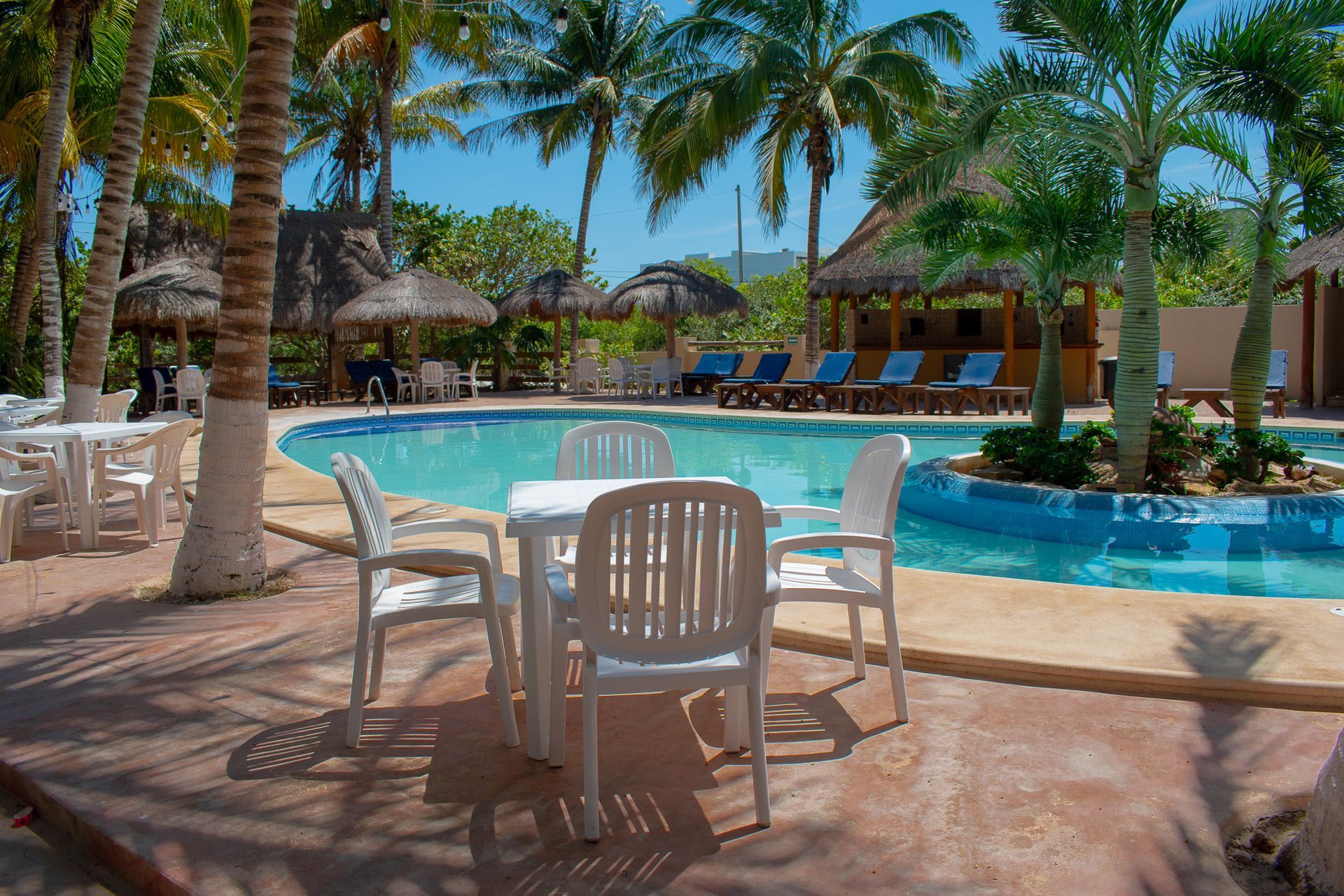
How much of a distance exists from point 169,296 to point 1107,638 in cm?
1637

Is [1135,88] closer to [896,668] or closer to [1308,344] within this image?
[896,668]

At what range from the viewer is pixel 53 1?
843 centimetres

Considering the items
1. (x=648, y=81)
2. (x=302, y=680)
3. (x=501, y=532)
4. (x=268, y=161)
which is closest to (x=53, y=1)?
(x=268, y=161)

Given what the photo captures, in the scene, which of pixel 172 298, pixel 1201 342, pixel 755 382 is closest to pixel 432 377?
pixel 172 298

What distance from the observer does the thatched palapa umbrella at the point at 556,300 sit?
19453mm

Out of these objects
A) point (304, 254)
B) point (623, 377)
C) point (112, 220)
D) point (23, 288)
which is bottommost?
point (623, 377)

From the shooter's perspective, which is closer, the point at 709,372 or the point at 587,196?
the point at 709,372

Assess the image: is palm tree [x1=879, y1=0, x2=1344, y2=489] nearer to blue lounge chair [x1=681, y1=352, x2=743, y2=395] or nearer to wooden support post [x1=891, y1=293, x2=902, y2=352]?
wooden support post [x1=891, y1=293, x2=902, y2=352]

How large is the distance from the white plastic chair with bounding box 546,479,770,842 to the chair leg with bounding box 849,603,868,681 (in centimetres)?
94

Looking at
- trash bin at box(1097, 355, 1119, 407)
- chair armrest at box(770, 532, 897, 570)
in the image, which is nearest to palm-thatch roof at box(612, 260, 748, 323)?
trash bin at box(1097, 355, 1119, 407)

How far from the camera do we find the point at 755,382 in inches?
623

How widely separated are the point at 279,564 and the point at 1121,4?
5986 millimetres

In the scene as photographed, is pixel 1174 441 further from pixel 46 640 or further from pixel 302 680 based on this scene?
pixel 46 640

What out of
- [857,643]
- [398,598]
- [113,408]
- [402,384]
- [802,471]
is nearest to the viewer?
[398,598]
